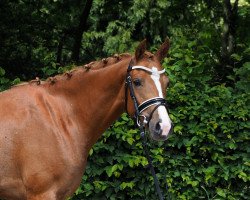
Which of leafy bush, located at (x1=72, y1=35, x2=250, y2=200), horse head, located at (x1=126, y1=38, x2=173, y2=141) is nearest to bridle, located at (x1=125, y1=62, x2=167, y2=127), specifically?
horse head, located at (x1=126, y1=38, x2=173, y2=141)

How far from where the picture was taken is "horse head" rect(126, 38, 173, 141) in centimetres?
350

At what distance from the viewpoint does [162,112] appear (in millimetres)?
3504

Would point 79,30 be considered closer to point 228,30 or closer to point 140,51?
point 228,30

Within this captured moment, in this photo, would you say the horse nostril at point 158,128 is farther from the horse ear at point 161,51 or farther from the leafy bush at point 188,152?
the leafy bush at point 188,152

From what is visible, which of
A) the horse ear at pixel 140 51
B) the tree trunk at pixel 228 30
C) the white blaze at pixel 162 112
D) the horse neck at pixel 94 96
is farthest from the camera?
the tree trunk at pixel 228 30

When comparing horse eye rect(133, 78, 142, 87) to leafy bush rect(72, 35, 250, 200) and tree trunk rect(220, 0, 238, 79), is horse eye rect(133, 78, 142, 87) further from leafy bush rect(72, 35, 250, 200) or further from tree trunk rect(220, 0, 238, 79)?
tree trunk rect(220, 0, 238, 79)

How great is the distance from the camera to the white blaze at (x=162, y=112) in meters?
3.45

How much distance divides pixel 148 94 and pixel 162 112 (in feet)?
0.63

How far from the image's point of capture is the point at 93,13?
48.0ft

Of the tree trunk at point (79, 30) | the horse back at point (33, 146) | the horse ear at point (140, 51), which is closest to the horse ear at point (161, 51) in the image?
the horse ear at point (140, 51)

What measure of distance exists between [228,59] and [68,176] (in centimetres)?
474

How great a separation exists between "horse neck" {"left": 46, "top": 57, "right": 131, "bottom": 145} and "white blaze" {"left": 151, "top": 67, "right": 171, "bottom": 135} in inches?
12.1

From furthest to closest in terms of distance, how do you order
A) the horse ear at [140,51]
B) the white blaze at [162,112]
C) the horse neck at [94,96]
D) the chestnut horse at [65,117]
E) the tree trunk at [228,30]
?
the tree trunk at [228,30]
the horse neck at [94,96]
the horse ear at [140,51]
the chestnut horse at [65,117]
the white blaze at [162,112]

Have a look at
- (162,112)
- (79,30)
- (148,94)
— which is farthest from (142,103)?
(79,30)
